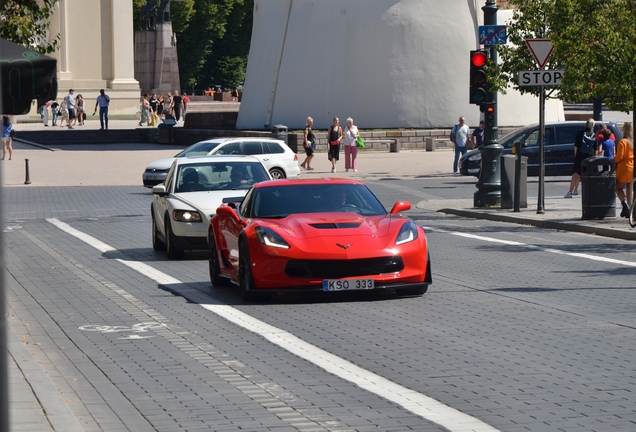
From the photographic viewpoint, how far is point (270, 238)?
12.5m

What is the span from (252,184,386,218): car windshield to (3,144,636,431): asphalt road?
104cm

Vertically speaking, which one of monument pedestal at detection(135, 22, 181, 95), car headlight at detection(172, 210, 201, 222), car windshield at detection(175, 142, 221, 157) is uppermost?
monument pedestal at detection(135, 22, 181, 95)

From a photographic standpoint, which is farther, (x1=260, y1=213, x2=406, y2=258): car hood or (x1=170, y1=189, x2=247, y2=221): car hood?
(x1=170, y1=189, x2=247, y2=221): car hood

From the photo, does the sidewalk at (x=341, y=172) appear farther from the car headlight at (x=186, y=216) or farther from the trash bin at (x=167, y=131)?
the car headlight at (x=186, y=216)

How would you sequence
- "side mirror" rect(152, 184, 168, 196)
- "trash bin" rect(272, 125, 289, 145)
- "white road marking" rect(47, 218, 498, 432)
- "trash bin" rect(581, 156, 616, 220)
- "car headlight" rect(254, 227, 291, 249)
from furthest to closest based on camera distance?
"trash bin" rect(272, 125, 289, 145) < "trash bin" rect(581, 156, 616, 220) < "side mirror" rect(152, 184, 168, 196) < "car headlight" rect(254, 227, 291, 249) < "white road marking" rect(47, 218, 498, 432)

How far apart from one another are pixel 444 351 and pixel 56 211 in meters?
19.2

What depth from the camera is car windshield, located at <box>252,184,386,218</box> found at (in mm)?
13375

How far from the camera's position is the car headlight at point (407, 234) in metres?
12.6

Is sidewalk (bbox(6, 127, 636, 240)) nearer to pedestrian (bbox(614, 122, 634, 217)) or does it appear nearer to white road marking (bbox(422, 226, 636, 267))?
pedestrian (bbox(614, 122, 634, 217))

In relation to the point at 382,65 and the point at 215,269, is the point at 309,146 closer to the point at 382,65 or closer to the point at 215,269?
the point at 382,65

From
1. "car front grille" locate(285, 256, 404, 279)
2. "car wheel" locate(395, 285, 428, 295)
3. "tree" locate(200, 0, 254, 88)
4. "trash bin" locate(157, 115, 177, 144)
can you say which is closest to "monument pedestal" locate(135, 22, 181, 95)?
"tree" locate(200, 0, 254, 88)

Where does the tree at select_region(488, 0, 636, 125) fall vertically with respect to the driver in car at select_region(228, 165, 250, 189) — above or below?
above

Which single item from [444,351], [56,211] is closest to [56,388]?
[444,351]

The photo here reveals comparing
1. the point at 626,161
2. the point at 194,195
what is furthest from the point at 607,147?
the point at 194,195
